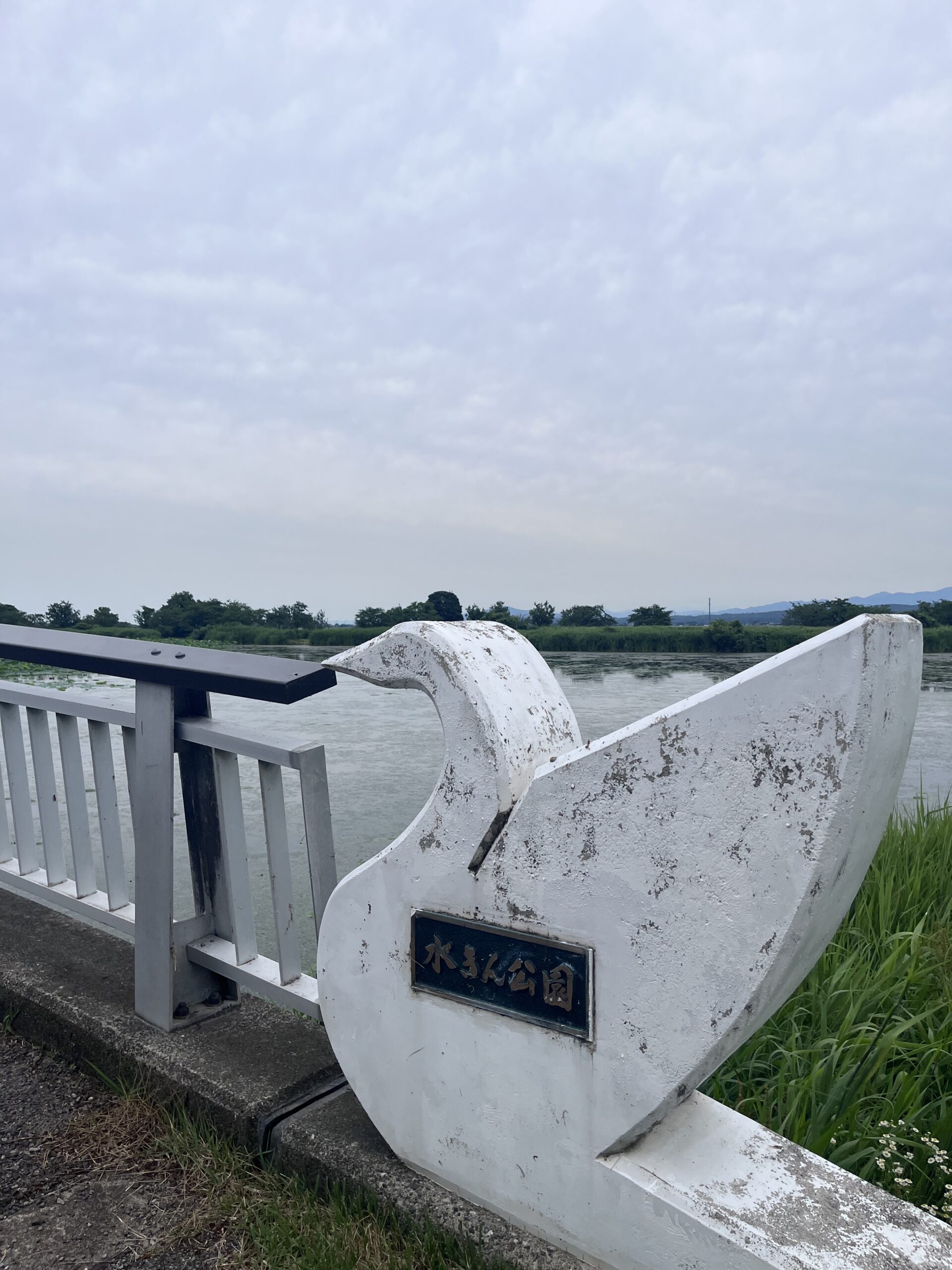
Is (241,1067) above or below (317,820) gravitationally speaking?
below

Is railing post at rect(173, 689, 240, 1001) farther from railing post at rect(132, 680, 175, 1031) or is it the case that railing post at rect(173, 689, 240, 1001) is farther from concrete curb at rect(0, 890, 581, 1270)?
concrete curb at rect(0, 890, 581, 1270)

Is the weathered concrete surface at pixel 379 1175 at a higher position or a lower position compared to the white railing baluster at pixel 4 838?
lower

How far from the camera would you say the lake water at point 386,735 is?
4582 millimetres

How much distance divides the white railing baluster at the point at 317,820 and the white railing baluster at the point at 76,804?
90 cm

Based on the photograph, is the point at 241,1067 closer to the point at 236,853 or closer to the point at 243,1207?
the point at 243,1207

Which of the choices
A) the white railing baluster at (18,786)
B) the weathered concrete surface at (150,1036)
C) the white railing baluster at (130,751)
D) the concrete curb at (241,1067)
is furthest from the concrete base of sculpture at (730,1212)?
the white railing baluster at (18,786)

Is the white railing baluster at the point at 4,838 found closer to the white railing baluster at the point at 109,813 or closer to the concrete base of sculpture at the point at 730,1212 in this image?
the white railing baluster at the point at 109,813

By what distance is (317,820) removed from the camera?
206 centimetres

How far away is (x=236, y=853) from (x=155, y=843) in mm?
211

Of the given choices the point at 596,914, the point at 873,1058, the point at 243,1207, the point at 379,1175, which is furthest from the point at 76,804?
the point at 873,1058

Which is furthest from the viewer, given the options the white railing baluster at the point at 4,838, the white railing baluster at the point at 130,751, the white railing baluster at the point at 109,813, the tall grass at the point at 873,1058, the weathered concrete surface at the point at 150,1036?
the white railing baluster at the point at 4,838

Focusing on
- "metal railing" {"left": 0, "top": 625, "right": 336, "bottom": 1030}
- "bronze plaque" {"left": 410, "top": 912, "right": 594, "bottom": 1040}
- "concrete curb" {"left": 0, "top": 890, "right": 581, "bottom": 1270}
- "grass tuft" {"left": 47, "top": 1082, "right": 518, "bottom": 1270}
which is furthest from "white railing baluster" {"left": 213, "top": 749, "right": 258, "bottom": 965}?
"bronze plaque" {"left": 410, "top": 912, "right": 594, "bottom": 1040}

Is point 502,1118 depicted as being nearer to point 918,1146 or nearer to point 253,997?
point 918,1146

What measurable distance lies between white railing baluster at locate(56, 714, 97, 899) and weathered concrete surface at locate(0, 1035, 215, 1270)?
0.63 metres
